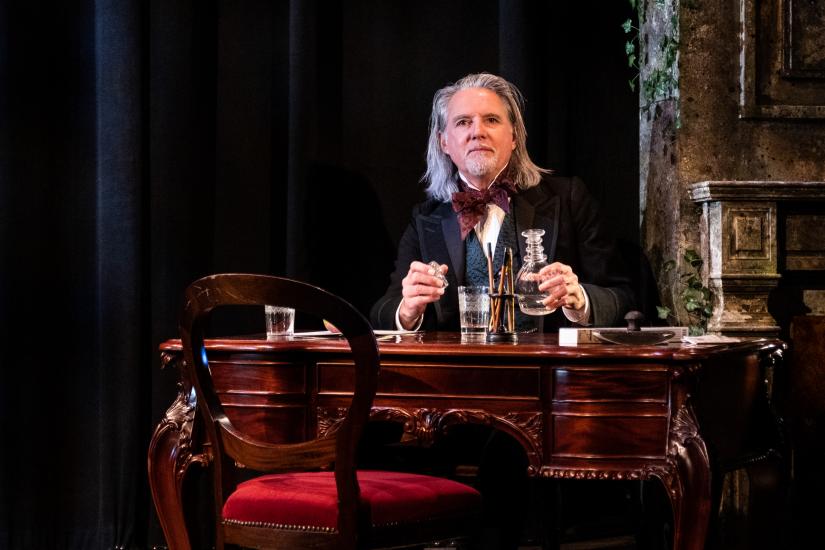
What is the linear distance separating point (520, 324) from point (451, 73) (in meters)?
1.03

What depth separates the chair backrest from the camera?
1.91 m

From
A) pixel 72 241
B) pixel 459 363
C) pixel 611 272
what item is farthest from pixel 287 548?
pixel 72 241

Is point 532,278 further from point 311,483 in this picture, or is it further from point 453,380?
point 311,483

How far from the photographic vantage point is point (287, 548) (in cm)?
206

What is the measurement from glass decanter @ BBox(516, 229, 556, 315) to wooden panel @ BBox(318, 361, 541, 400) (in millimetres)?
386

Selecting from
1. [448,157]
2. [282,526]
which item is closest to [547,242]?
[448,157]

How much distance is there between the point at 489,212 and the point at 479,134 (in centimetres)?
27

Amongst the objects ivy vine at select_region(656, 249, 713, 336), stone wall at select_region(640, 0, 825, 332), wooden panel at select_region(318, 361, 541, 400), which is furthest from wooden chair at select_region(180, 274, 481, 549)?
stone wall at select_region(640, 0, 825, 332)

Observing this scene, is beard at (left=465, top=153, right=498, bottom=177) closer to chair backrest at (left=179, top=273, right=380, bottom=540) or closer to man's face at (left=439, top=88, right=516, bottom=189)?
man's face at (left=439, top=88, right=516, bottom=189)

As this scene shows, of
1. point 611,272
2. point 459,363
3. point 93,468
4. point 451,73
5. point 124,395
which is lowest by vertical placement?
point 93,468

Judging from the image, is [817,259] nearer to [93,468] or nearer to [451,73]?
[451,73]

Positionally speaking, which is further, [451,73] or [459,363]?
[451,73]

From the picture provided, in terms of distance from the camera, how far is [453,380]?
2.21 metres

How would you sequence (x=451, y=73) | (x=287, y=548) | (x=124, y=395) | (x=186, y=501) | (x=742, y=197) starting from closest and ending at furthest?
1. (x=287, y=548)
2. (x=186, y=501)
3. (x=742, y=197)
4. (x=124, y=395)
5. (x=451, y=73)
